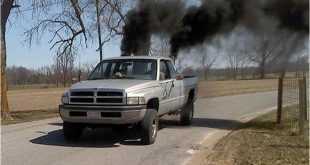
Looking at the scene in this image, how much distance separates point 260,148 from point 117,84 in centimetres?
310

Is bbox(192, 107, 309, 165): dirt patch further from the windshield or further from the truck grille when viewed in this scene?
the windshield

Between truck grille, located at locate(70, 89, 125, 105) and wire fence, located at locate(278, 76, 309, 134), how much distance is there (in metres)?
4.22

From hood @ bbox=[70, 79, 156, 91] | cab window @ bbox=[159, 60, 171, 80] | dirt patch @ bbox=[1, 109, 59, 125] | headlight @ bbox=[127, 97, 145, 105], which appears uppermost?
cab window @ bbox=[159, 60, 171, 80]

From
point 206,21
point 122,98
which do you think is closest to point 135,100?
point 122,98

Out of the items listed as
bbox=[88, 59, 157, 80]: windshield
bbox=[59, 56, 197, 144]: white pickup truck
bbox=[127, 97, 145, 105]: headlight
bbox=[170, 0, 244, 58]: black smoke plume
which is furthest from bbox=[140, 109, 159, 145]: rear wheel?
bbox=[170, 0, 244, 58]: black smoke plume

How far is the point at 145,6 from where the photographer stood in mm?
18891

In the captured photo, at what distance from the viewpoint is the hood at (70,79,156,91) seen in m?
10.8

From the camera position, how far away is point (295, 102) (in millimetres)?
16297

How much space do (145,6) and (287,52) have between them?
18.8 ft

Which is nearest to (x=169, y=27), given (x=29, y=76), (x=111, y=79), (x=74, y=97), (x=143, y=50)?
(x=143, y=50)

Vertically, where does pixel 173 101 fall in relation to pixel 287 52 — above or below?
below

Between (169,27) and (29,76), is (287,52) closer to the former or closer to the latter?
(169,27)

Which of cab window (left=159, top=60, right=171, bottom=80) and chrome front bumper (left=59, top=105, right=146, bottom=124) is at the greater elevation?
cab window (left=159, top=60, right=171, bottom=80)

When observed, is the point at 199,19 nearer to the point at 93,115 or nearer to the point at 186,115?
the point at 186,115
